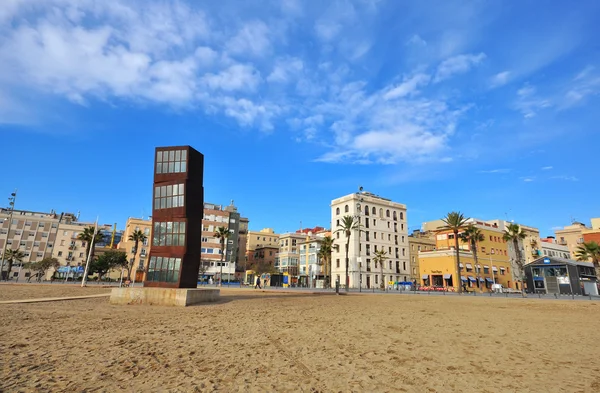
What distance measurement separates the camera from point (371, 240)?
82.3 m

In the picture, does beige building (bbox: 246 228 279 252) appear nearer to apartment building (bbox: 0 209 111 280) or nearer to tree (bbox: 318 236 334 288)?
tree (bbox: 318 236 334 288)

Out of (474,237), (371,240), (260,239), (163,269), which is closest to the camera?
(163,269)

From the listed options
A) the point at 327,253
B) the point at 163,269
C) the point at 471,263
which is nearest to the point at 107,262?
the point at 327,253

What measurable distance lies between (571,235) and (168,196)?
128m

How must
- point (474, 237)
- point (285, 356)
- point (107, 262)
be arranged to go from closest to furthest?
1. point (285, 356)
2. point (474, 237)
3. point (107, 262)

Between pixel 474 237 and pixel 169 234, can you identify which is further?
pixel 474 237

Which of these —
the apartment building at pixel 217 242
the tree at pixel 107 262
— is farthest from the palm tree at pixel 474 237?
the tree at pixel 107 262

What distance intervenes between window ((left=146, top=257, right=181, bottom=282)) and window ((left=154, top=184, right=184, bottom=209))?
4172 millimetres

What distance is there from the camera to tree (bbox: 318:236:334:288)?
7825 cm

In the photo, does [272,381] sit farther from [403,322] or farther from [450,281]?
[450,281]

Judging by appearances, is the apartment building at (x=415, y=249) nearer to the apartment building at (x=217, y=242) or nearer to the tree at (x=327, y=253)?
the tree at (x=327, y=253)

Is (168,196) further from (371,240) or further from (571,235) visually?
(571,235)

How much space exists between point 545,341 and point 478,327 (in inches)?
130

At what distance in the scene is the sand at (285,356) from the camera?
7.33 m
